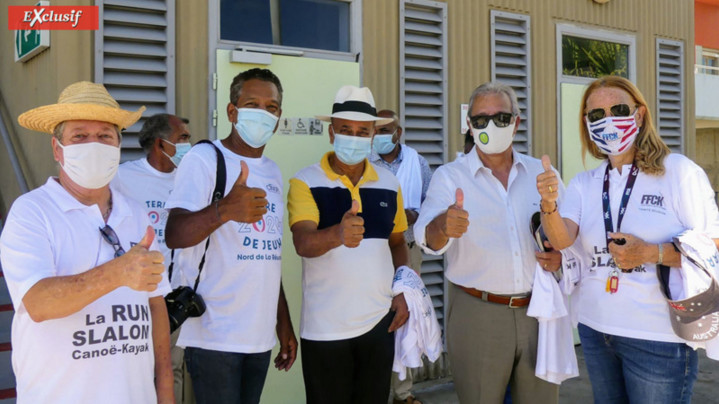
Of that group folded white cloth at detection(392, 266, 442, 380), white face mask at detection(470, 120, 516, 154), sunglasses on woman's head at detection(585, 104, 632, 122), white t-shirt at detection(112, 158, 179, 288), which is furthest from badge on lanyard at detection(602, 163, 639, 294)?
white t-shirt at detection(112, 158, 179, 288)

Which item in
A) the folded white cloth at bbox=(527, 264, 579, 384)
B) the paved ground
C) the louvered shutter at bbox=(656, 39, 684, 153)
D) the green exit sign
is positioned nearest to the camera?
the folded white cloth at bbox=(527, 264, 579, 384)

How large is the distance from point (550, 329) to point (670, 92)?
5.89 metres

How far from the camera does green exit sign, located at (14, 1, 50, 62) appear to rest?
13.8 feet

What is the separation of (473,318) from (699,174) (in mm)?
1152

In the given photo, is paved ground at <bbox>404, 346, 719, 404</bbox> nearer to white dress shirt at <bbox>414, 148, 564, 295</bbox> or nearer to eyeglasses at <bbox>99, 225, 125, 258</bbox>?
white dress shirt at <bbox>414, 148, 564, 295</bbox>

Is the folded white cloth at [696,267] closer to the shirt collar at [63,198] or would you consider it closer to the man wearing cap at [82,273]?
the man wearing cap at [82,273]

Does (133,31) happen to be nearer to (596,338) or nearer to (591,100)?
(591,100)

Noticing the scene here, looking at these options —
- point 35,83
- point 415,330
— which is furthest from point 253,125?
point 35,83

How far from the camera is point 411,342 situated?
2943mm

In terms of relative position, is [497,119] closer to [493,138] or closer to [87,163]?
[493,138]

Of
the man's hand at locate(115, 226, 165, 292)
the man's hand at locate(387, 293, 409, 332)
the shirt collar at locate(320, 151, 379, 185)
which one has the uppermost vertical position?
the shirt collar at locate(320, 151, 379, 185)

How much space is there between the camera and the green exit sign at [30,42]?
4.19m

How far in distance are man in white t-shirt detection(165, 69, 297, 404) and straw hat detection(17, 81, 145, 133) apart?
0.48 meters

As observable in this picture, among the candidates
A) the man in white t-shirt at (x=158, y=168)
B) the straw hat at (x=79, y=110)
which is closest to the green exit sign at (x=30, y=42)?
the man in white t-shirt at (x=158, y=168)
